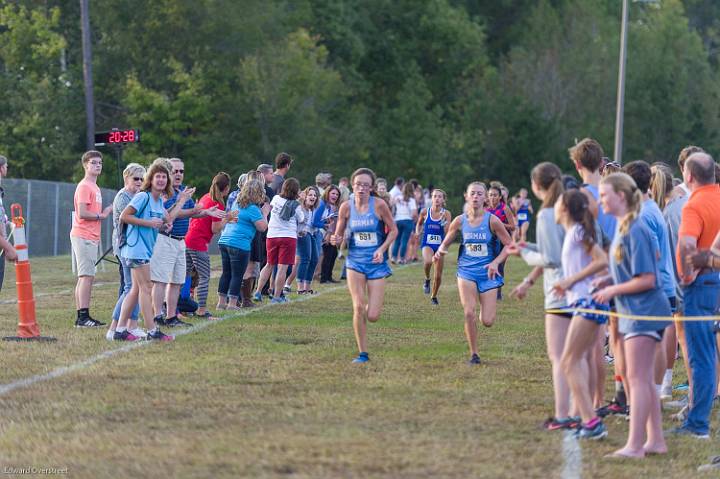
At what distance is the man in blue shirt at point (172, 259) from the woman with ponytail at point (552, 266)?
18.2 ft

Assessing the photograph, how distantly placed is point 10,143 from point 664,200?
43140 mm

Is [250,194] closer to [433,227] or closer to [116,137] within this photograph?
[433,227]

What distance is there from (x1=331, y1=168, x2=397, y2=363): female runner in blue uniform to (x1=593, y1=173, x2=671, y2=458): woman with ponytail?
4.30 m

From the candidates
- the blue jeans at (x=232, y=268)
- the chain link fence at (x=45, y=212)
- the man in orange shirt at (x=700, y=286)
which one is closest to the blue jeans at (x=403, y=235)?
the chain link fence at (x=45, y=212)

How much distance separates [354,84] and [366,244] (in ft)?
174

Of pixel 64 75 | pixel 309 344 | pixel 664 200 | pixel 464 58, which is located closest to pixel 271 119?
pixel 64 75

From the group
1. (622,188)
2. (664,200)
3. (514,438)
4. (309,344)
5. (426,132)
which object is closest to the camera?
(622,188)

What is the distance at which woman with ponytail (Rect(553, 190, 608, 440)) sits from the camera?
8586 mm

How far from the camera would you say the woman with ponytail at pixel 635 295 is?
8195 mm

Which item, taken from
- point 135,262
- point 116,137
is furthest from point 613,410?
point 116,137

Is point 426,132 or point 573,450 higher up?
point 426,132

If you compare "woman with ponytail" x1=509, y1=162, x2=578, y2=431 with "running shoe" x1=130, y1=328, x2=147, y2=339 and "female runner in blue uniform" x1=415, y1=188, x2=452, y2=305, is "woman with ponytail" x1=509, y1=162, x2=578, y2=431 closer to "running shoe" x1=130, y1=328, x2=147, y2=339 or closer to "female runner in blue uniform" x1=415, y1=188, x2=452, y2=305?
"running shoe" x1=130, y1=328, x2=147, y2=339

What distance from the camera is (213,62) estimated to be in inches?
2180

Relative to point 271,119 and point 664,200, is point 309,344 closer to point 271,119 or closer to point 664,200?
point 664,200
